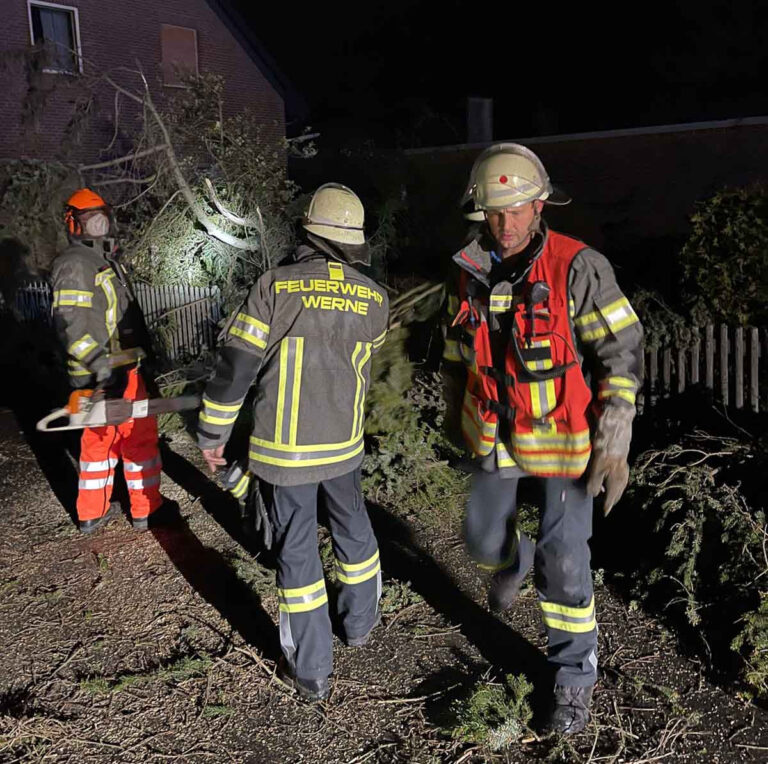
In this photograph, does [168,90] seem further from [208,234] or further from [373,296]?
[373,296]

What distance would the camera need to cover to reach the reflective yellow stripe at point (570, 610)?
9.26ft

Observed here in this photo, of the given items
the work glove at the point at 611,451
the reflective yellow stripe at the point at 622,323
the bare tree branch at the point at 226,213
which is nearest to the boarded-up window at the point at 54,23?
the bare tree branch at the point at 226,213

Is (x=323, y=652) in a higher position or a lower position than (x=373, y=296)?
lower

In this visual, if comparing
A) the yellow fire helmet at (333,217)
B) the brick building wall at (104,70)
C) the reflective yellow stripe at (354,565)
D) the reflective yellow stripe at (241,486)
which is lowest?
the reflective yellow stripe at (354,565)

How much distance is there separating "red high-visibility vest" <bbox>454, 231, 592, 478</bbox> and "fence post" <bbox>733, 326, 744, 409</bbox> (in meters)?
2.33

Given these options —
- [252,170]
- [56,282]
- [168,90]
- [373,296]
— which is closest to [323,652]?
[373,296]

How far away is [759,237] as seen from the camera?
15.7 ft

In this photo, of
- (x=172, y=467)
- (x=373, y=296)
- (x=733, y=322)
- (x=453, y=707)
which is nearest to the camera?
(x=453, y=707)

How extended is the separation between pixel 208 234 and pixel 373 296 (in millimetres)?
7499

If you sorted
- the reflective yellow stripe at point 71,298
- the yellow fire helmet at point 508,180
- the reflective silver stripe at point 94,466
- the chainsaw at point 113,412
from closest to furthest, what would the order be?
the yellow fire helmet at point 508,180, the chainsaw at point 113,412, the reflective yellow stripe at point 71,298, the reflective silver stripe at point 94,466

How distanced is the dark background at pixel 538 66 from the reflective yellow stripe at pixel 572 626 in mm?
14950

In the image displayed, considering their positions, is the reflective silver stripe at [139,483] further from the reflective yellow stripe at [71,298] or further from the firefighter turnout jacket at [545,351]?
the firefighter turnout jacket at [545,351]

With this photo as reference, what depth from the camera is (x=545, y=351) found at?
274 cm

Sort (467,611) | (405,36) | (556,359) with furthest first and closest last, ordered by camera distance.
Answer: (405,36), (467,611), (556,359)
